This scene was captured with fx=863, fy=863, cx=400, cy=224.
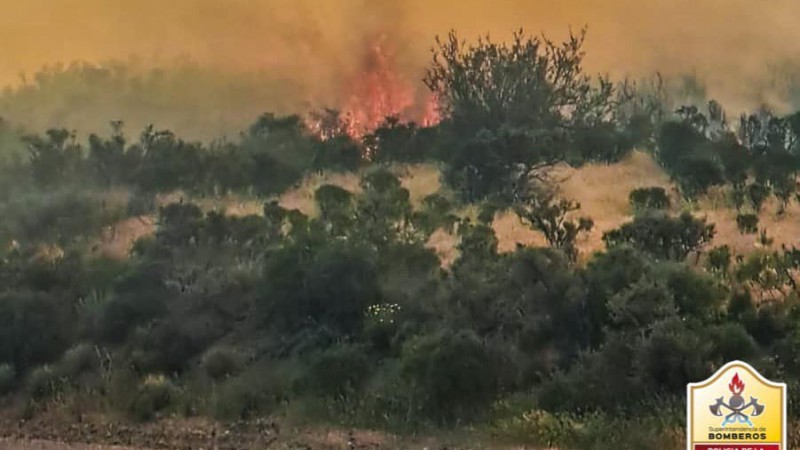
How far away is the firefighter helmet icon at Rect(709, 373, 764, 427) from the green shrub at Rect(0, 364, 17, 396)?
1027 centimetres

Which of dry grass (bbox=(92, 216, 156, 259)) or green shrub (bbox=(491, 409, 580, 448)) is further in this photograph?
dry grass (bbox=(92, 216, 156, 259))

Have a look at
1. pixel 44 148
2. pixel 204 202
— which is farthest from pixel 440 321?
pixel 44 148

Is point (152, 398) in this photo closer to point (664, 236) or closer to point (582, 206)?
point (664, 236)

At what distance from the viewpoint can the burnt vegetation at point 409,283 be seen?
10.7 m

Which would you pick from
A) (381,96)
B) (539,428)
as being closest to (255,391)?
(539,428)

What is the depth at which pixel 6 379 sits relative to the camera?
1273cm

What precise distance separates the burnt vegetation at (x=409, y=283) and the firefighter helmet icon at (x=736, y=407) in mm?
2680

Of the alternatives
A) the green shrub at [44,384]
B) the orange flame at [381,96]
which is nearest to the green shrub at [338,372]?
the green shrub at [44,384]

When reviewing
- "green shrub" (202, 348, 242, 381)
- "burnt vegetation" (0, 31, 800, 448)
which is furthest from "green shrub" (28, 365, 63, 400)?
"green shrub" (202, 348, 242, 381)

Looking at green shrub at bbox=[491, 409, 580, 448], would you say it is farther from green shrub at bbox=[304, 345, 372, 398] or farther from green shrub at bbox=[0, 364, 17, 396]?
green shrub at bbox=[0, 364, 17, 396]

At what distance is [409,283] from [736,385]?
7185 mm

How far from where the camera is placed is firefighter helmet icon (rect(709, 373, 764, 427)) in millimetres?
6520

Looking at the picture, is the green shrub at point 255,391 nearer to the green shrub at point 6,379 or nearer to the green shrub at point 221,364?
the green shrub at point 221,364

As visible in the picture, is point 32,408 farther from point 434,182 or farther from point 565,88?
point 565,88
